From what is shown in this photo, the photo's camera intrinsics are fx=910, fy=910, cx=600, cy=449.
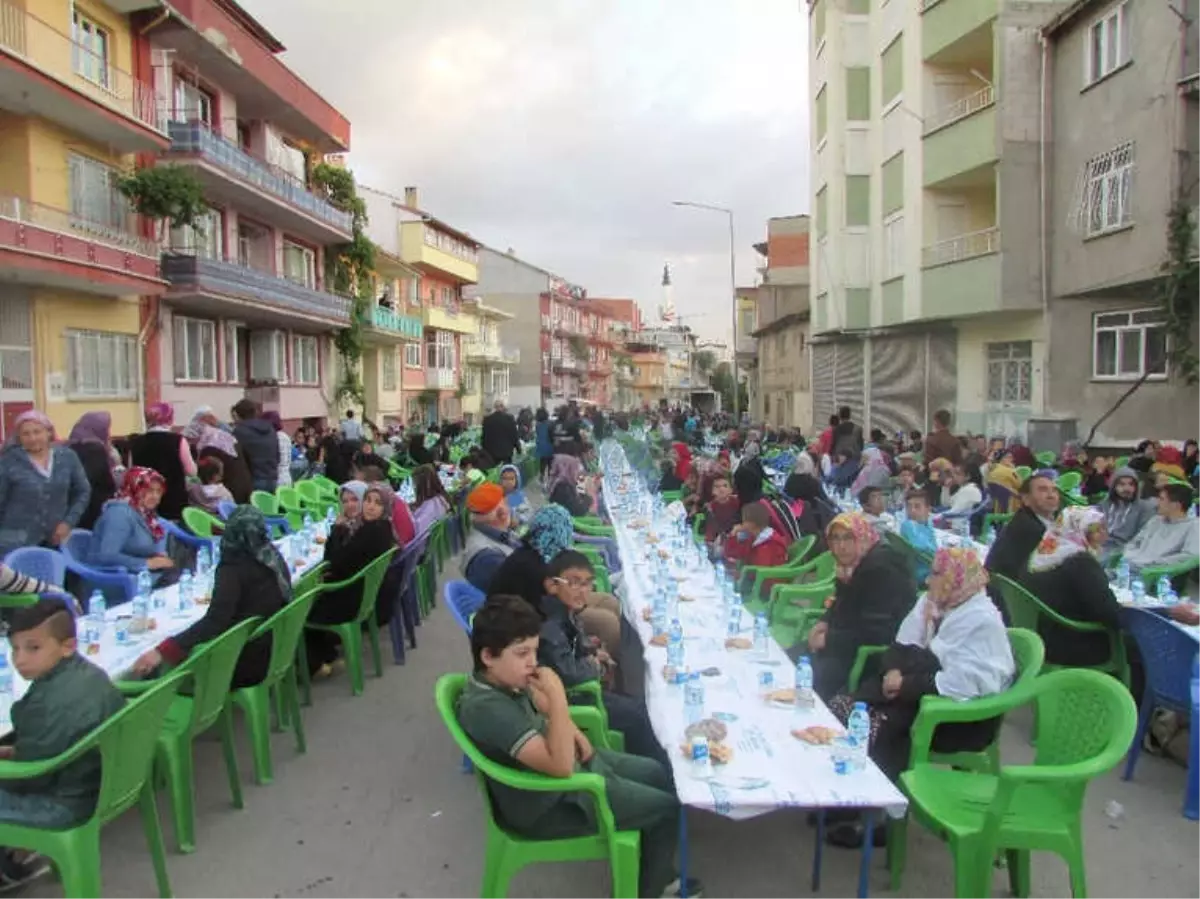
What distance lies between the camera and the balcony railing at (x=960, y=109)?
57.2 ft

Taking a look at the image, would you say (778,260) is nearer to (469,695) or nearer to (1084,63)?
(1084,63)

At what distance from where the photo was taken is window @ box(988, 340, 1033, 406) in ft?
57.5

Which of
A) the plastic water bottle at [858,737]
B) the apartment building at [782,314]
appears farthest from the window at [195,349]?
the apartment building at [782,314]

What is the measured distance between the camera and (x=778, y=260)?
132ft

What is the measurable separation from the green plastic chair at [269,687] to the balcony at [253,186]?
51.5 feet

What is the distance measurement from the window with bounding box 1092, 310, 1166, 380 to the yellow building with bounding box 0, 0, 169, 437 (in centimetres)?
1677

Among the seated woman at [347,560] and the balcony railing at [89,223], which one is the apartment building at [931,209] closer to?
the seated woman at [347,560]

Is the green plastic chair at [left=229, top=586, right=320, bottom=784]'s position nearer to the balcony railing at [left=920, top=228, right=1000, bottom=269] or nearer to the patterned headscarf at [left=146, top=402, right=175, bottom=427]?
the patterned headscarf at [left=146, top=402, right=175, bottom=427]

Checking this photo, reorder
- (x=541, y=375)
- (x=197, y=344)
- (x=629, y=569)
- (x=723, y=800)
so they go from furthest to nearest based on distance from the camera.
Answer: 1. (x=541, y=375)
2. (x=197, y=344)
3. (x=629, y=569)
4. (x=723, y=800)

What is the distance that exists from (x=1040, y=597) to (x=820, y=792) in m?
3.13

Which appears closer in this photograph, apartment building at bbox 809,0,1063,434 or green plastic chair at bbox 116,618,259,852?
green plastic chair at bbox 116,618,259,852

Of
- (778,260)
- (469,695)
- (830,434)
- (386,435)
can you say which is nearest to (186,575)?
(469,695)

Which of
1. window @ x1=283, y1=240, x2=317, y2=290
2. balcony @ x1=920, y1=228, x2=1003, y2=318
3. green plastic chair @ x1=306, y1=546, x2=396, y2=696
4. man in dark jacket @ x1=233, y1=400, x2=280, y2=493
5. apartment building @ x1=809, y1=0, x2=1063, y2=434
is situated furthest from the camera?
window @ x1=283, y1=240, x2=317, y2=290

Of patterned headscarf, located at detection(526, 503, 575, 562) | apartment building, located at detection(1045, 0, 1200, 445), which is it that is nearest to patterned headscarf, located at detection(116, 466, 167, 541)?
patterned headscarf, located at detection(526, 503, 575, 562)
